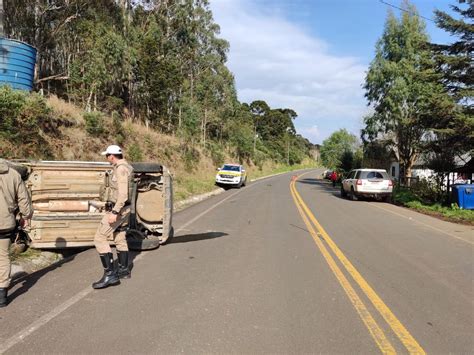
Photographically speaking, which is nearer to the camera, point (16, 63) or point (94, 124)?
point (16, 63)

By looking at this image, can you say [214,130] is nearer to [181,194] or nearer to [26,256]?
[181,194]

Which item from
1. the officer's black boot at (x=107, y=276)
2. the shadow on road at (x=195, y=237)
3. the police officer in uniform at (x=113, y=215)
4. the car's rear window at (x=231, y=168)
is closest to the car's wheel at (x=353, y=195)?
the car's rear window at (x=231, y=168)

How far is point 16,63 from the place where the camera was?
1625 cm

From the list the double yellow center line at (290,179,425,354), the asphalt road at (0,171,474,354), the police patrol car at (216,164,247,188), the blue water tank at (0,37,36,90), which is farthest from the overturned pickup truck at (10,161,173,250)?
the police patrol car at (216,164,247,188)

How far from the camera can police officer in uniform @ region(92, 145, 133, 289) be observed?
586 cm

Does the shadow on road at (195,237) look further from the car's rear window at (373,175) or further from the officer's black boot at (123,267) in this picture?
the car's rear window at (373,175)

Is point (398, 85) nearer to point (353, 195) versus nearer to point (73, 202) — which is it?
point (353, 195)

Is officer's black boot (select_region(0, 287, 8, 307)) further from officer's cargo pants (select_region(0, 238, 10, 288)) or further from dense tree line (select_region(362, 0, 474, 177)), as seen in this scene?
dense tree line (select_region(362, 0, 474, 177))

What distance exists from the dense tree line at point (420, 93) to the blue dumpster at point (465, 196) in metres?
1.89

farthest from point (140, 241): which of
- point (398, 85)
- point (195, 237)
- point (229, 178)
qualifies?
point (398, 85)

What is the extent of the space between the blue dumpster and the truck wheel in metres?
13.3

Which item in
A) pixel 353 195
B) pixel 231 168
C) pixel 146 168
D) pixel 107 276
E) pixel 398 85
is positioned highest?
pixel 398 85

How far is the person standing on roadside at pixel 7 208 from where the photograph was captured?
511cm

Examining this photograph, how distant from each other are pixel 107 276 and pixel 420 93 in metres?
28.1
